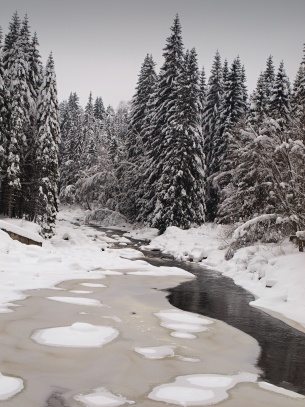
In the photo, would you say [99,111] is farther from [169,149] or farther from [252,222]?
[252,222]

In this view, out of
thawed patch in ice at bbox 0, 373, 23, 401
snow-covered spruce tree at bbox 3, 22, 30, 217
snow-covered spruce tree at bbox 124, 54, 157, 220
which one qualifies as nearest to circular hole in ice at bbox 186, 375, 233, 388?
thawed patch in ice at bbox 0, 373, 23, 401

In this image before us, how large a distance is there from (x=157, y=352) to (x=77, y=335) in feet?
4.37

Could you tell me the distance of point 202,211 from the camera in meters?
A: 30.1

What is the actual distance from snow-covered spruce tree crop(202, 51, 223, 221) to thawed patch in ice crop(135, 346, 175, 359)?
29.5 m

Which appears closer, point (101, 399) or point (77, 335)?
point (101, 399)

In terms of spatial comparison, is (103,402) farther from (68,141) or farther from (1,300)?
(68,141)

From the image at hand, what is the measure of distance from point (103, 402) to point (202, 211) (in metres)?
26.2

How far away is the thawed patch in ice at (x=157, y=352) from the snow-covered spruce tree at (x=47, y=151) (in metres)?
19.1

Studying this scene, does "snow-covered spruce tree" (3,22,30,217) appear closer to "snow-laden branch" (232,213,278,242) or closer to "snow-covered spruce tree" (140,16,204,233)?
"snow-covered spruce tree" (140,16,204,233)

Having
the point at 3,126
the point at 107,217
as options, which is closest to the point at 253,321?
the point at 3,126

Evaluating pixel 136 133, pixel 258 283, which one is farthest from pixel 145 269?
pixel 136 133

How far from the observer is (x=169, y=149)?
96.4 ft

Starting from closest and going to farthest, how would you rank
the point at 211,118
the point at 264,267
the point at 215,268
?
the point at 264,267 → the point at 215,268 → the point at 211,118

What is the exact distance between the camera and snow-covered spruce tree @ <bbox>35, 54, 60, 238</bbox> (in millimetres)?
24828
